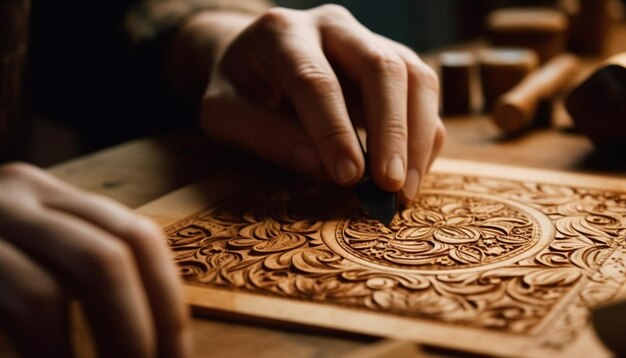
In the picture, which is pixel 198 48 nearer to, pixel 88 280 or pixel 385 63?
pixel 385 63

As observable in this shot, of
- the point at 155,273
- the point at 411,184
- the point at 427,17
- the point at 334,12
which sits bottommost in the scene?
the point at 427,17

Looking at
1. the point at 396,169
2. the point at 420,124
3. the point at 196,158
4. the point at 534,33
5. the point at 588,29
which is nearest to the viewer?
the point at 396,169

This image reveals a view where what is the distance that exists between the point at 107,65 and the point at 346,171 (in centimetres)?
98

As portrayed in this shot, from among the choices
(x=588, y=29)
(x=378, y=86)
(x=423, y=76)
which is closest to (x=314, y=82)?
(x=378, y=86)

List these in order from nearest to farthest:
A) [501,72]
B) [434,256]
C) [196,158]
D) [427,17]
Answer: [434,256] < [196,158] < [501,72] < [427,17]

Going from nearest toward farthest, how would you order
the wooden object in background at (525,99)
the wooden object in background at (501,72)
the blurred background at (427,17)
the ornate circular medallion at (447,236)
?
1. the ornate circular medallion at (447,236)
2. the wooden object in background at (525,99)
3. the wooden object in background at (501,72)
4. the blurred background at (427,17)

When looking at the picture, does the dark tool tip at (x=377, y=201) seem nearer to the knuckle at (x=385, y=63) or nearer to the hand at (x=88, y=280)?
the knuckle at (x=385, y=63)

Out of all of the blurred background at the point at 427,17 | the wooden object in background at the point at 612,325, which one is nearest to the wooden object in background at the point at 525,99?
the wooden object in background at the point at 612,325

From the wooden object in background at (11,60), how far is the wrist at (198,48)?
34 cm

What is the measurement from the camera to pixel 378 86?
1.23m

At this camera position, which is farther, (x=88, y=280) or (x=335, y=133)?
(x=335, y=133)

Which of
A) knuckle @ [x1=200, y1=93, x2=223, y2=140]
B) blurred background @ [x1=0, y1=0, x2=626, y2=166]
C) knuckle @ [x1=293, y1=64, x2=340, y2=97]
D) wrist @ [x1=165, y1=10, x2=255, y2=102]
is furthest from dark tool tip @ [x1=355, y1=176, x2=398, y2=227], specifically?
blurred background @ [x1=0, y1=0, x2=626, y2=166]

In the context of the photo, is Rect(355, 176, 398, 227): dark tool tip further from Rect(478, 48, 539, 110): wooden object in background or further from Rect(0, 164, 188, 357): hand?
Rect(478, 48, 539, 110): wooden object in background

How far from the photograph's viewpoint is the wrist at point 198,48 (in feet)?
5.42
